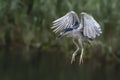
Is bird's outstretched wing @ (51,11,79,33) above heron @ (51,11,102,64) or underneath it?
above

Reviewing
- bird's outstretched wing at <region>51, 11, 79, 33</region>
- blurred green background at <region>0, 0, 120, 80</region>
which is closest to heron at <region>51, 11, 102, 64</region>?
bird's outstretched wing at <region>51, 11, 79, 33</region>

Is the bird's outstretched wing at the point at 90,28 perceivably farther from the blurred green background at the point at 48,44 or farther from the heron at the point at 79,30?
the blurred green background at the point at 48,44

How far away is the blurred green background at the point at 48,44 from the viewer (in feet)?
41.2

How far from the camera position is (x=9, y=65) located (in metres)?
15.7

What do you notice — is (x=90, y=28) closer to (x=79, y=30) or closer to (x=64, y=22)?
(x=79, y=30)

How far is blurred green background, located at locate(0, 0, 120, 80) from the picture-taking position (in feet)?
41.2

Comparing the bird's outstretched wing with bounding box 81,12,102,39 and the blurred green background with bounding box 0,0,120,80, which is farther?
the blurred green background with bounding box 0,0,120,80

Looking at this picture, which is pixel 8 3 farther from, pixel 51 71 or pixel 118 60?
pixel 118 60

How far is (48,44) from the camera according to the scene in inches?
659

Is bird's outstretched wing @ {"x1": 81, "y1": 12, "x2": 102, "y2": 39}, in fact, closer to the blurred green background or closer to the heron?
the heron

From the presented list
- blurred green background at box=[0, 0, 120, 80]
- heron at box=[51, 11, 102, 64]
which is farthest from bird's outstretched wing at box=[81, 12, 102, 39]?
blurred green background at box=[0, 0, 120, 80]

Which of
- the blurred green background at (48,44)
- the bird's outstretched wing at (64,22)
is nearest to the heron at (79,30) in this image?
the bird's outstretched wing at (64,22)

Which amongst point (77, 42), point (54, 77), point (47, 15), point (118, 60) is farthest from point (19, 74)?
point (77, 42)

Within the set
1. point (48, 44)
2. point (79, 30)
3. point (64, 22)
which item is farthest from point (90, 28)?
point (48, 44)
